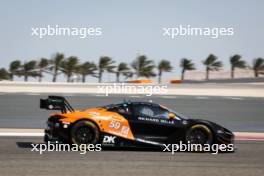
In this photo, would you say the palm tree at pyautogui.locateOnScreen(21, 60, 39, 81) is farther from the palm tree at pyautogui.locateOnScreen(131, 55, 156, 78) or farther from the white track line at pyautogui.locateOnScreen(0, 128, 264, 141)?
the white track line at pyautogui.locateOnScreen(0, 128, 264, 141)

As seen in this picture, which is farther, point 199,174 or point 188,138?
point 188,138

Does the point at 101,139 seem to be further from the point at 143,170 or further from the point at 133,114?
the point at 143,170

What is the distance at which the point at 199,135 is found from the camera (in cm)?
1201

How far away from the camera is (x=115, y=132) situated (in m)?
11.8

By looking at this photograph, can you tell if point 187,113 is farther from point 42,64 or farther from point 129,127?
point 42,64

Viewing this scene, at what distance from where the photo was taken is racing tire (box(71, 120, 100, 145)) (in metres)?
11.7

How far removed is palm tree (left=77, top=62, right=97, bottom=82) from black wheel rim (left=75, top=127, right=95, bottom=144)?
6408 cm

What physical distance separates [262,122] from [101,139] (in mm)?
8834

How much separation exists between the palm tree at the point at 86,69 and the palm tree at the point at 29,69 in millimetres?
5930

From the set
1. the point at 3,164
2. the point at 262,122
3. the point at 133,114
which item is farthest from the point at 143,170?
the point at 262,122

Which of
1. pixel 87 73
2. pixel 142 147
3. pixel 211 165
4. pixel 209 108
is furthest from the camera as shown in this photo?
pixel 87 73

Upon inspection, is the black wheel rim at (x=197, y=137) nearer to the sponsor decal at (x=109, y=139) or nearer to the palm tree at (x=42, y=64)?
the sponsor decal at (x=109, y=139)

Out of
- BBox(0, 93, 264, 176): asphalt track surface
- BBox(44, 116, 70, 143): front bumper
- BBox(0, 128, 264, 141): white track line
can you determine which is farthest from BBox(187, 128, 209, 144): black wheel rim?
BBox(0, 128, 264, 141): white track line

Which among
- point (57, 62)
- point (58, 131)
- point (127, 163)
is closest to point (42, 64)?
point (57, 62)
